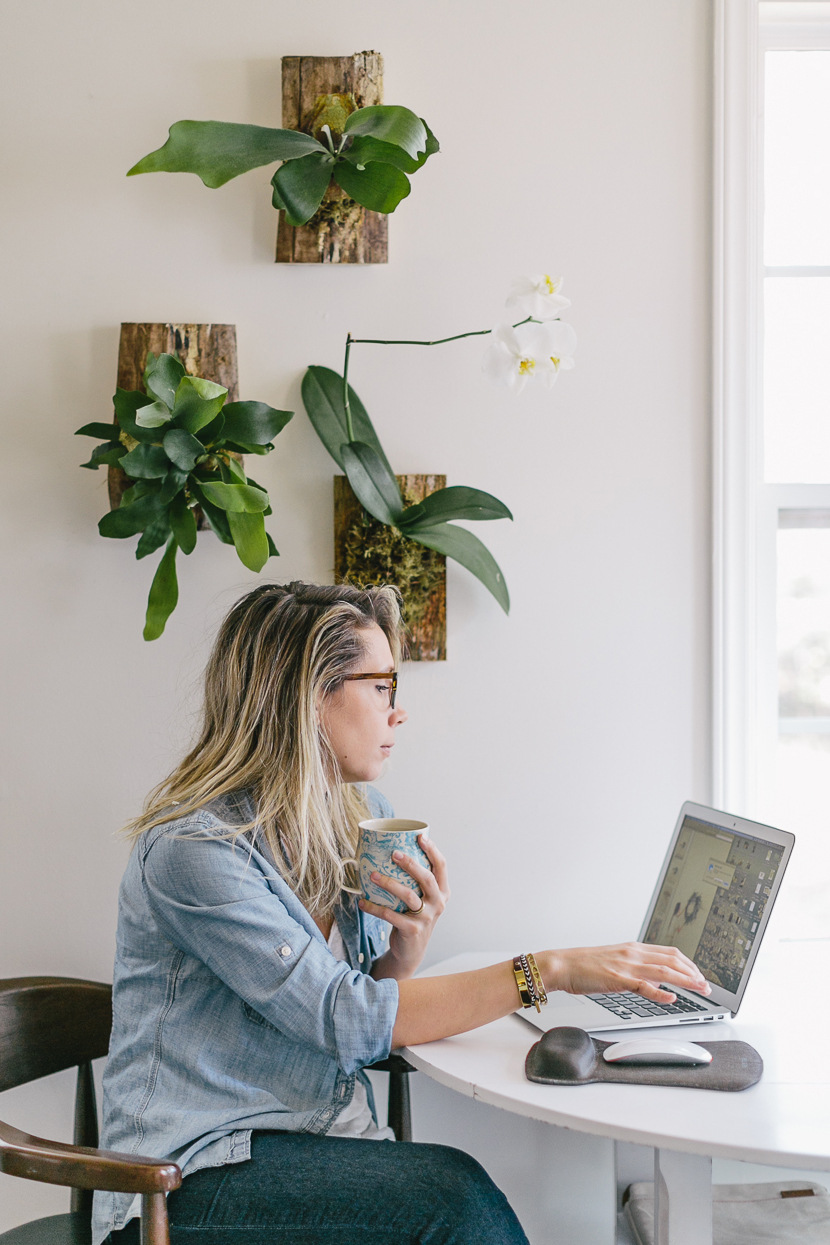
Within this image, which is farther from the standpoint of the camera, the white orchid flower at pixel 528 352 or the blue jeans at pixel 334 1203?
the white orchid flower at pixel 528 352

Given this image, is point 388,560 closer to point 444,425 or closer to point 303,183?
point 444,425

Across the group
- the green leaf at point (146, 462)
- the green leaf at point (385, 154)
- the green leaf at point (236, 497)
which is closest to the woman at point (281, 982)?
the green leaf at point (236, 497)

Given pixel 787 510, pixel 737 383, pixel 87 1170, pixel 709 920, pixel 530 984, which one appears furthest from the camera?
pixel 787 510

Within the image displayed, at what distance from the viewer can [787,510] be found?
6.39 ft

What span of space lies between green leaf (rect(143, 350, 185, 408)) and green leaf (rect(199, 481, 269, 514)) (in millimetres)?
147

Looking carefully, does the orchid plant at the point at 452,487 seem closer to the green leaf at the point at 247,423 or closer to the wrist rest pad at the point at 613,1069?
the green leaf at the point at 247,423

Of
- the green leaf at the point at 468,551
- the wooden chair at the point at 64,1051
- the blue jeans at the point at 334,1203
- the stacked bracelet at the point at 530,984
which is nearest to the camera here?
the blue jeans at the point at 334,1203

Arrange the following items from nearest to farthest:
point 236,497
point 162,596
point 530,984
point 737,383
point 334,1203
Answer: point 334,1203, point 530,984, point 236,497, point 162,596, point 737,383

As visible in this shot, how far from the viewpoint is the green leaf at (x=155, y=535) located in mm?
1643

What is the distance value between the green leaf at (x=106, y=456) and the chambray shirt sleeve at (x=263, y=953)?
2.38 feet

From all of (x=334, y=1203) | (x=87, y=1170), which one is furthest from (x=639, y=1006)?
(x=87, y=1170)

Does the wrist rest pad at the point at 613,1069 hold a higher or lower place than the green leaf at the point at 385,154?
lower

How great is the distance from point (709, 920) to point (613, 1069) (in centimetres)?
37

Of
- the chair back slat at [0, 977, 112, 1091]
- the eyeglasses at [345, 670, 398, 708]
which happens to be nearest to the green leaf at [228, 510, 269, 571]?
the eyeglasses at [345, 670, 398, 708]
